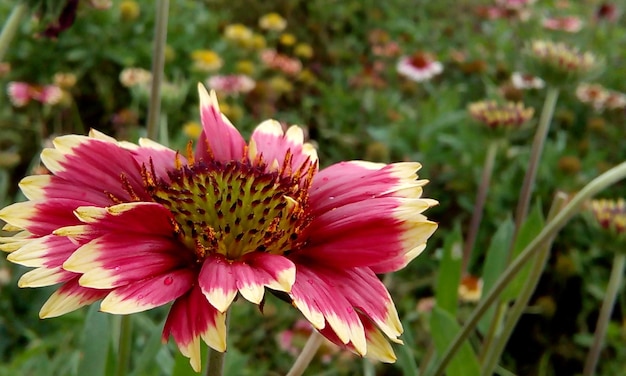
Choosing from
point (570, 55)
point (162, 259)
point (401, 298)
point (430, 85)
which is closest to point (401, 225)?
point (162, 259)

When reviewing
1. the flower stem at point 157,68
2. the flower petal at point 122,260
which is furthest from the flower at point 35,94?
the flower petal at point 122,260

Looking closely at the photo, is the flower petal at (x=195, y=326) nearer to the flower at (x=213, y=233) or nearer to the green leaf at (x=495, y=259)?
Result: the flower at (x=213, y=233)

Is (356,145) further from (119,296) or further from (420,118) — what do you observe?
(119,296)

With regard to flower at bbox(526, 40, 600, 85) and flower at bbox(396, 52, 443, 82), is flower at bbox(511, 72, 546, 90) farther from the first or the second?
flower at bbox(526, 40, 600, 85)

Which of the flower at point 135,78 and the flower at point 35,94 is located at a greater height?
the flower at point 135,78

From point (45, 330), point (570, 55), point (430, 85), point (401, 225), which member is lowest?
point (430, 85)

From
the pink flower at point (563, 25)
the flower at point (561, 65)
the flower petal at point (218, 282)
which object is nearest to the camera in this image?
the flower petal at point (218, 282)

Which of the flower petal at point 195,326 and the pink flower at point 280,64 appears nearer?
the flower petal at point 195,326
